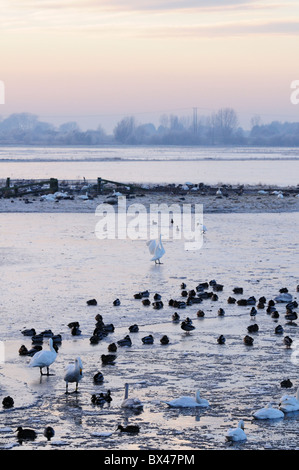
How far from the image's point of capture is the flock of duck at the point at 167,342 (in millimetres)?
9289

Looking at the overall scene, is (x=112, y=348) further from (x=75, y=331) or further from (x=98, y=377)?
(x=98, y=377)

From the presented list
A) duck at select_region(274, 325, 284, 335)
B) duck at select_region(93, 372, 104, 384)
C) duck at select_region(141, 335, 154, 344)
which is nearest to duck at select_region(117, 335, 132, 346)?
duck at select_region(141, 335, 154, 344)

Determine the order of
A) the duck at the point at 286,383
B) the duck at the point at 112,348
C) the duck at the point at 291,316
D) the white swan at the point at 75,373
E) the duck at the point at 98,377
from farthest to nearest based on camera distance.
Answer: the duck at the point at 291,316 < the duck at the point at 112,348 < the duck at the point at 98,377 < the duck at the point at 286,383 < the white swan at the point at 75,373

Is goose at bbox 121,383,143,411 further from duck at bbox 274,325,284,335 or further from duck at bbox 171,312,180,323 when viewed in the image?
duck at bbox 171,312,180,323

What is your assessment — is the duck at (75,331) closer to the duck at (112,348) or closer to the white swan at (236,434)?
the duck at (112,348)

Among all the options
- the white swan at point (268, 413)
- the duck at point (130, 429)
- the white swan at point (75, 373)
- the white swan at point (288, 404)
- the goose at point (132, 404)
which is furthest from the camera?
the white swan at point (75, 373)

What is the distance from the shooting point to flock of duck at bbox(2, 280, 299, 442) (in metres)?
9.29

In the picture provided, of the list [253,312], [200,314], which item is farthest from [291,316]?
[200,314]

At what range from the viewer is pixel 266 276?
18500 mm

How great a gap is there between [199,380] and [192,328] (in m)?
2.61

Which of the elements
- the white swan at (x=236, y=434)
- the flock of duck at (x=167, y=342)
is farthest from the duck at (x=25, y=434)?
the white swan at (x=236, y=434)

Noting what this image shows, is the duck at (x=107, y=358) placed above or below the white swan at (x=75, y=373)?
below
